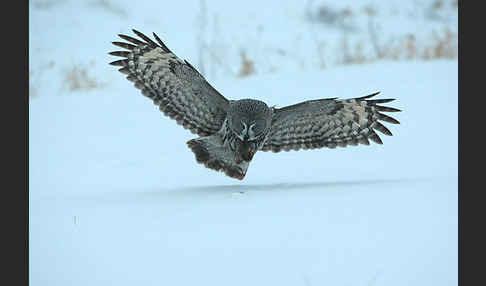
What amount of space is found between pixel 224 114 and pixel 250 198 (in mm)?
790

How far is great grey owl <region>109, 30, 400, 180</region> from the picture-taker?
15.0 ft

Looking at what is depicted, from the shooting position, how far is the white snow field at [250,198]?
3.07 metres

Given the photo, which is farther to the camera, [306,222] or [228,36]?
[228,36]

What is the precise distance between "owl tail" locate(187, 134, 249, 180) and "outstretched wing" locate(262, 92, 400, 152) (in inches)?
14.6

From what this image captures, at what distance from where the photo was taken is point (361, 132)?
15.9ft

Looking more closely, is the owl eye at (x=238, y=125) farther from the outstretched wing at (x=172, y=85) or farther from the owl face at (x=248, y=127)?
the outstretched wing at (x=172, y=85)

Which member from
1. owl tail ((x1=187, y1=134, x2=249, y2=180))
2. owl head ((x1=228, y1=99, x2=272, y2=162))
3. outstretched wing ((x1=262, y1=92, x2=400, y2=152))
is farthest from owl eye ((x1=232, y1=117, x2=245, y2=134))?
outstretched wing ((x1=262, y1=92, x2=400, y2=152))

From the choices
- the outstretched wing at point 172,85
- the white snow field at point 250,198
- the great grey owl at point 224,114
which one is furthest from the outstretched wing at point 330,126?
the outstretched wing at point 172,85

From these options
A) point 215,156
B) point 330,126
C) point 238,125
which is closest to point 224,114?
point 215,156
